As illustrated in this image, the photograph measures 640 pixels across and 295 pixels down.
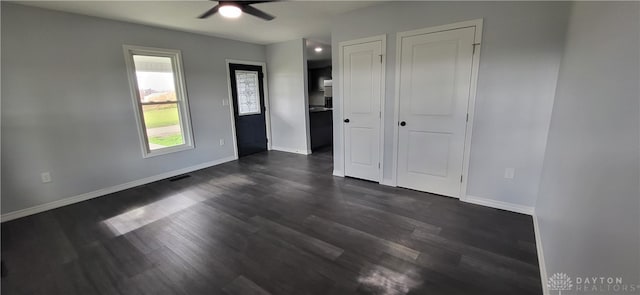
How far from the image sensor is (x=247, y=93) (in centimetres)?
545

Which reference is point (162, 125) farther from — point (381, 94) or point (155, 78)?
point (381, 94)

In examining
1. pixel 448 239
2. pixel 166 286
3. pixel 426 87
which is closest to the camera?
pixel 166 286

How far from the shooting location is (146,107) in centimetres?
393

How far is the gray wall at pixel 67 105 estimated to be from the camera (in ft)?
9.32

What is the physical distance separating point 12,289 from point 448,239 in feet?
11.1

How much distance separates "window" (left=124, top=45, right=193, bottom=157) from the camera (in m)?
3.80

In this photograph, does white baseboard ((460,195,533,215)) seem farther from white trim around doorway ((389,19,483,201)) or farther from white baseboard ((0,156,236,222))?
white baseboard ((0,156,236,222))

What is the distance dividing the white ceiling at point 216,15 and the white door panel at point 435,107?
0.93 metres

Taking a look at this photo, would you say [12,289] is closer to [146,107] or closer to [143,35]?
[146,107]

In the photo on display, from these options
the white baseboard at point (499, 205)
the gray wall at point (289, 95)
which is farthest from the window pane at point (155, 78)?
the white baseboard at point (499, 205)

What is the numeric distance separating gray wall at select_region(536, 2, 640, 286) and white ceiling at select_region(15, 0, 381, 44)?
225 cm

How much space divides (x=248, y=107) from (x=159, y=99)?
1.78 m

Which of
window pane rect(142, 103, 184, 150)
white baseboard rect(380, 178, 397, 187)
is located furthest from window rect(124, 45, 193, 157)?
white baseboard rect(380, 178, 397, 187)

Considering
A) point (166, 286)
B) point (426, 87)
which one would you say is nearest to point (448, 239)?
point (426, 87)
